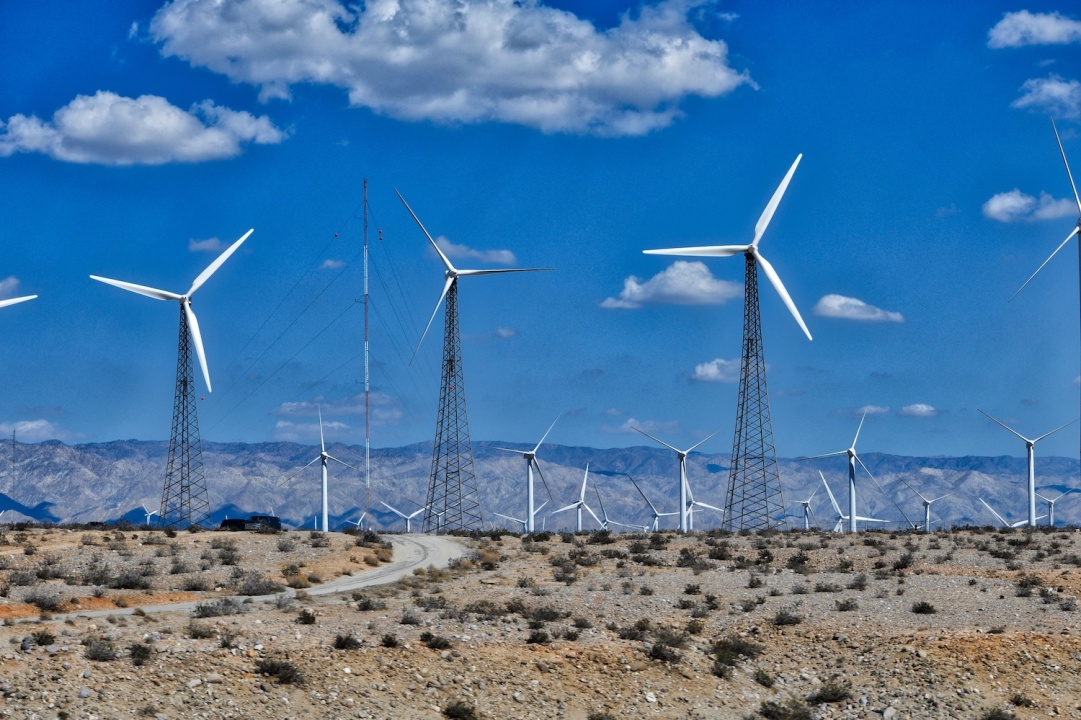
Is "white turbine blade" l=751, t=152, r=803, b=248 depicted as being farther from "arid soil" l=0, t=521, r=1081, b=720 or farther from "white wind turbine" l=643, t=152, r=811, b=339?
"arid soil" l=0, t=521, r=1081, b=720

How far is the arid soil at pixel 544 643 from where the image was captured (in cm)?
3853

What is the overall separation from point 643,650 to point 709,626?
15.5ft

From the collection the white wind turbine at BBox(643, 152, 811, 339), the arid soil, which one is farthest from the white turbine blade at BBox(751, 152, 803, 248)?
the arid soil

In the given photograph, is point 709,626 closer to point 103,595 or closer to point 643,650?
point 643,650

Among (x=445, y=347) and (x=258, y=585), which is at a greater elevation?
(x=445, y=347)

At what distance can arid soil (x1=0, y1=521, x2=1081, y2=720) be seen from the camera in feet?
126

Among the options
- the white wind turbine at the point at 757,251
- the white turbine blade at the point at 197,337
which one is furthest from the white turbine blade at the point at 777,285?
the white turbine blade at the point at 197,337

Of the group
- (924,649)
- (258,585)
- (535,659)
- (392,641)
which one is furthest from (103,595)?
(924,649)

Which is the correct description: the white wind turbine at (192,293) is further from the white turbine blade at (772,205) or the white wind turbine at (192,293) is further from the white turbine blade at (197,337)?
the white turbine blade at (772,205)

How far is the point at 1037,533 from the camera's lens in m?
84.1

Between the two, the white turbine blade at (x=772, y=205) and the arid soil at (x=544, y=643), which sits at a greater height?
the white turbine blade at (x=772, y=205)

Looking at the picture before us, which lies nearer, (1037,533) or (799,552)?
(799,552)

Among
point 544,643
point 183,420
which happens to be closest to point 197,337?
point 183,420

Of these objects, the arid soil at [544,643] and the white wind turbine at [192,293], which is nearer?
the arid soil at [544,643]
